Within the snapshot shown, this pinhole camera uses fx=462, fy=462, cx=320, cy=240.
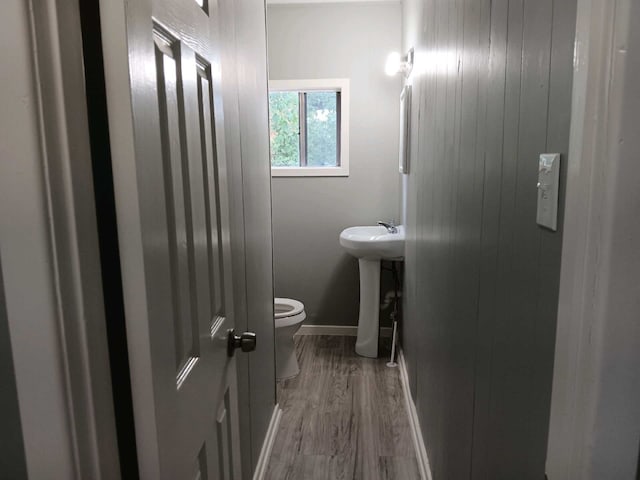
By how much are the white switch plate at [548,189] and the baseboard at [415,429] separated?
1.57 metres

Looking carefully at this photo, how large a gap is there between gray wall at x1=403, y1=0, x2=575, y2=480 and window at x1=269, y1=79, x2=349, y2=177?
167cm

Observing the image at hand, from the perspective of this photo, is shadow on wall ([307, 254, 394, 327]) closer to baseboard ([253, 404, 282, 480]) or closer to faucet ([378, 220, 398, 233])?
faucet ([378, 220, 398, 233])

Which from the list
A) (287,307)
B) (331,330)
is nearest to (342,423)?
(287,307)

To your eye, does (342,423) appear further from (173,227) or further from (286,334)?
(173,227)

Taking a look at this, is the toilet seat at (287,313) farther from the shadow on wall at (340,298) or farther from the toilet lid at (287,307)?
the shadow on wall at (340,298)

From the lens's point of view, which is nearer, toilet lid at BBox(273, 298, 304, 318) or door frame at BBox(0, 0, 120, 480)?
door frame at BBox(0, 0, 120, 480)

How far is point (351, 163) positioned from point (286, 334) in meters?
1.43

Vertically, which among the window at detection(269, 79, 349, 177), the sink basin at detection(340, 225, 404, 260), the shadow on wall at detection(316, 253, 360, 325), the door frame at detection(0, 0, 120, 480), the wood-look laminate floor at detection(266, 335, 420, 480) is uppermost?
the window at detection(269, 79, 349, 177)

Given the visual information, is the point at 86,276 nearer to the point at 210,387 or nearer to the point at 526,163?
the point at 210,387

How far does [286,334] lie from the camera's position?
2.91 meters

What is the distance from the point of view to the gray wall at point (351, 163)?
11.3 feet

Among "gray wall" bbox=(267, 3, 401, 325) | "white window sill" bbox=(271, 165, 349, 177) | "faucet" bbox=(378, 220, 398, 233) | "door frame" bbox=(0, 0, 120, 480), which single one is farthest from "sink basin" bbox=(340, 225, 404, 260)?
"door frame" bbox=(0, 0, 120, 480)

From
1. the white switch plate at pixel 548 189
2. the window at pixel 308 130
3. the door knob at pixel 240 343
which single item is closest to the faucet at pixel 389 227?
the window at pixel 308 130

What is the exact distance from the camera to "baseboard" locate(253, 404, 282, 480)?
1.99 metres
